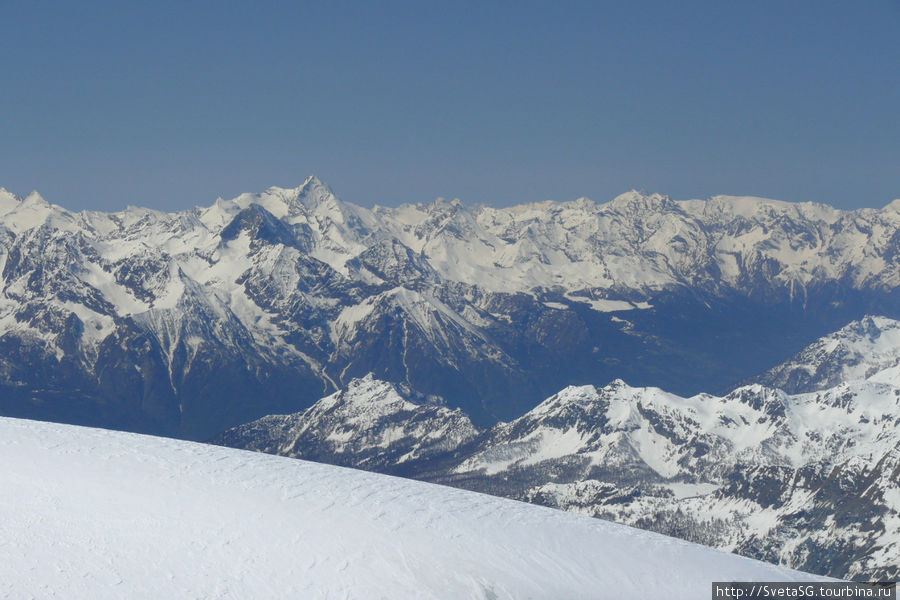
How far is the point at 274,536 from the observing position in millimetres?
77812

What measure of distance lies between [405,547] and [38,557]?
25929 mm

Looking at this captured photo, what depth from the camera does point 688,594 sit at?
279ft

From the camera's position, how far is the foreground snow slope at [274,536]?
7025cm

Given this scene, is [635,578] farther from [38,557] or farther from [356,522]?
[38,557]

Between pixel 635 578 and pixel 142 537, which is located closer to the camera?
pixel 142 537

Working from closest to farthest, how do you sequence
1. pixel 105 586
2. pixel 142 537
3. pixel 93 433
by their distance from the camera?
pixel 105 586 → pixel 142 537 → pixel 93 433

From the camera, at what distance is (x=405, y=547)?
261ft

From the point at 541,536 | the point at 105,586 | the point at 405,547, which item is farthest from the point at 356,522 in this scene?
the point at 105,586

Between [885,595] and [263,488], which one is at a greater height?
[263,488]

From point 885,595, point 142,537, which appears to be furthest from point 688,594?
point 142,537

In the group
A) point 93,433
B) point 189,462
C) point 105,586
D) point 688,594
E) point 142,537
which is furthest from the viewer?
point 93,433

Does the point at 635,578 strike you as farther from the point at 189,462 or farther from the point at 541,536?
the point at 189,462

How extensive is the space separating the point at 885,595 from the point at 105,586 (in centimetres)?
6757

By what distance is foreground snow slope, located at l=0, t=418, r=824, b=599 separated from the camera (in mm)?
70250
